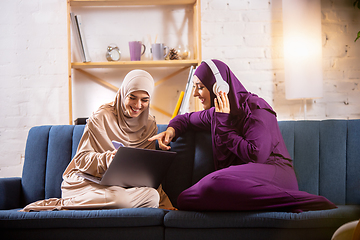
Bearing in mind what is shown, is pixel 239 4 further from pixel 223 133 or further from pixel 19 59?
pixel 19 59

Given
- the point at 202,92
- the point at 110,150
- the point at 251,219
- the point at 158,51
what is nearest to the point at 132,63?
the point at 158,51

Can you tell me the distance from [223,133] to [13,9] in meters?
2.09

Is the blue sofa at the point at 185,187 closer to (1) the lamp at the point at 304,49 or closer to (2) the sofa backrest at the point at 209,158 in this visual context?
(2) the sofa backrest at the point at 209,158

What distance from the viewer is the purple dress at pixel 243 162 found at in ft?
4.33

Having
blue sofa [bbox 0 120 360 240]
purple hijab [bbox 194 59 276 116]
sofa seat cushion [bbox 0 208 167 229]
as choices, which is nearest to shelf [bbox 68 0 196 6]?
purple hijab [bbox 194 59 276 116]

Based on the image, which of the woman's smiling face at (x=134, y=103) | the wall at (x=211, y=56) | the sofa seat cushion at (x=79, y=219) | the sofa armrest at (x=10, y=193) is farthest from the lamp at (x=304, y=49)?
the sofa armrest at (x=10, y=193)

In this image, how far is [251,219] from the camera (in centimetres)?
127

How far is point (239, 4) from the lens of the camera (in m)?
2.60

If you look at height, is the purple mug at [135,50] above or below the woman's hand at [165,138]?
above

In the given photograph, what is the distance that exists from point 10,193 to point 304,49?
2.11m

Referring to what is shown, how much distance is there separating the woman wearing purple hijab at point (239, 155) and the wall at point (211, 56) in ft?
2.98

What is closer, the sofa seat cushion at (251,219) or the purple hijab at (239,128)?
the sofa seat cushion at (251,219)

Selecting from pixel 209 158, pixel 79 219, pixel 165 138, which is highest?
pixel 165 138

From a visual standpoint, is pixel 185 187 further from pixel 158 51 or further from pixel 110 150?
pixel 158 51
